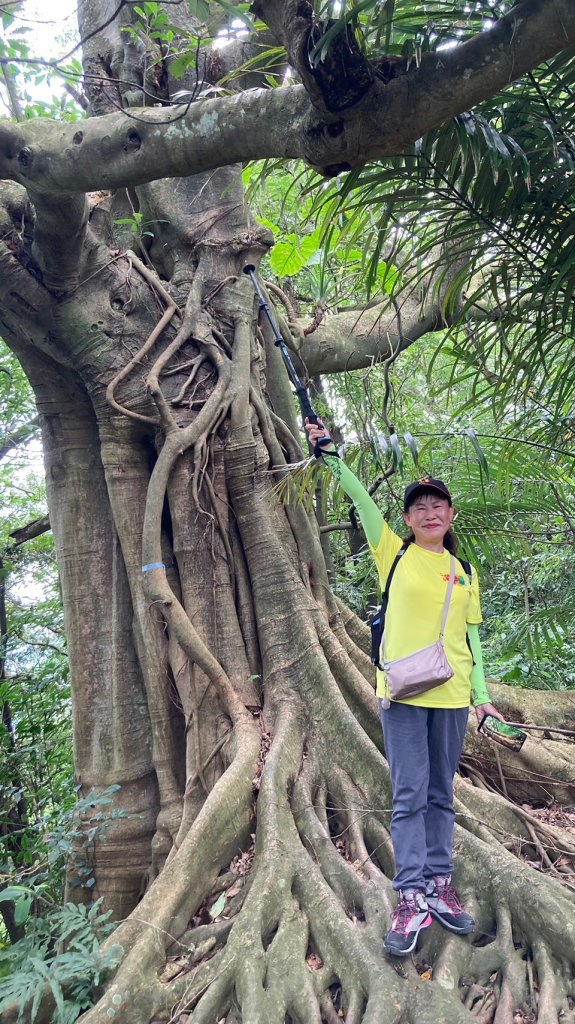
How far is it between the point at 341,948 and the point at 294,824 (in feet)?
1.99

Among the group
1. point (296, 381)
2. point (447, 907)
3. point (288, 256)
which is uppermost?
point (288, 256)

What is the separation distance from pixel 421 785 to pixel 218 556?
1800mm

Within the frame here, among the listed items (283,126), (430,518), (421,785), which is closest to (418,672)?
(421,785)

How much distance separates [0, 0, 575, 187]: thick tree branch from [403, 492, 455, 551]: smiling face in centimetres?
126

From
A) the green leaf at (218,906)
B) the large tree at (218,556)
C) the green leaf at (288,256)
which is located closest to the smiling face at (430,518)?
the large tree at (218,556)

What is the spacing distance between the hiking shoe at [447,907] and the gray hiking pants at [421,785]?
0.04 m

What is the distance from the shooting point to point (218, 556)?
3.92 m

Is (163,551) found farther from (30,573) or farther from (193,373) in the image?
(30,573)

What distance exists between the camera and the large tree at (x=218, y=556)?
2123 mm

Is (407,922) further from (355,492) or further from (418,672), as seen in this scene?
(355,492)

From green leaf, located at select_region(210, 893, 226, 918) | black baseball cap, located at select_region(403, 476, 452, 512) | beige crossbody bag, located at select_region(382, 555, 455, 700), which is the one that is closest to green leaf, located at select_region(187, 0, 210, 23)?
black baseball cap, located at select_region(403, 476, 452, 512)

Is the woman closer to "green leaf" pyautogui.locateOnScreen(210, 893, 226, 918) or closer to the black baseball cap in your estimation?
the black baseball cap

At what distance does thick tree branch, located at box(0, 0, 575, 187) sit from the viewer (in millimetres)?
1765

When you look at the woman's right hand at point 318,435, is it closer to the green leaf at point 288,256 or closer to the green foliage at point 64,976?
the green foliage at point 64,976
